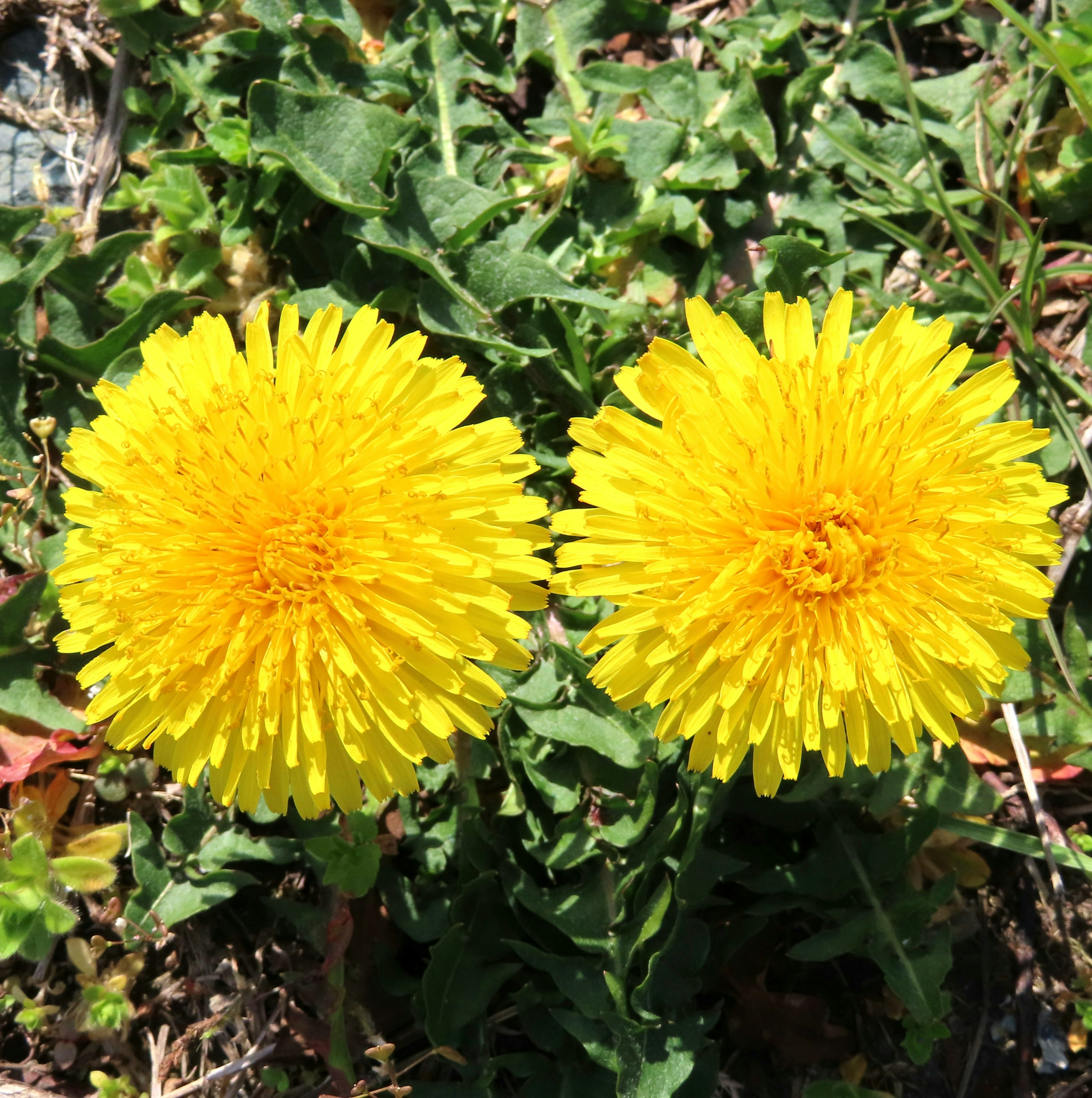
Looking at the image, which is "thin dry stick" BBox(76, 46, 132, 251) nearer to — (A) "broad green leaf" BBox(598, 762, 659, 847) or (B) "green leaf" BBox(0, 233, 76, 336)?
(B) "green leaf" BBox(0, 233, 76, 336)

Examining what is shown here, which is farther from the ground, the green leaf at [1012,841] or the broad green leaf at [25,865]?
the broad green leaf at [25,865]

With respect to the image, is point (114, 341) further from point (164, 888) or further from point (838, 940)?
point (838, 940)

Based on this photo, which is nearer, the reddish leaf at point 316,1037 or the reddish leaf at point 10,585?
the reddish leaf at point 316,1037

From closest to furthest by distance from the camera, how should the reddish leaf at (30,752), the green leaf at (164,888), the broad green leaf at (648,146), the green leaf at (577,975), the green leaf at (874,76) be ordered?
the green leaf at (577,975)
the green leaf at (164,888)
the reddish leaf at (30,752)
the broad green leaf at (648,146)
the green leaf at (874,76)

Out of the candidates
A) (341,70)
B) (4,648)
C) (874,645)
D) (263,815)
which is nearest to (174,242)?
(341,70)

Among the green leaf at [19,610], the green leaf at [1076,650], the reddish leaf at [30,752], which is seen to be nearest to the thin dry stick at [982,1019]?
the green leaf at [1076,650]

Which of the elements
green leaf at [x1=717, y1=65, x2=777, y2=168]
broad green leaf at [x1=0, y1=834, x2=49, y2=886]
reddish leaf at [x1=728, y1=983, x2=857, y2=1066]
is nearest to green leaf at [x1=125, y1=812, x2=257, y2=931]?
broad green leaf at [x1=0, y1=834, x2=49, y2=886]

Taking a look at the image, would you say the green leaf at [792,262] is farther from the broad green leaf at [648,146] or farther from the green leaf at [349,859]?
the green leaf at [349,859]

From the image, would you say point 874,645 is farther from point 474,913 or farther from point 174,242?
point 174,242
